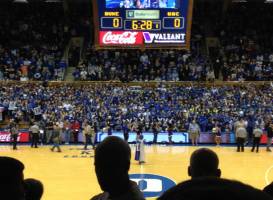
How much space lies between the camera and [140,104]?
90.6 ft

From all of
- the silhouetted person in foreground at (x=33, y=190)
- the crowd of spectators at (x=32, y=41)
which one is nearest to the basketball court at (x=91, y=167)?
the silhouetted person in foreground at (x=33, y=190)

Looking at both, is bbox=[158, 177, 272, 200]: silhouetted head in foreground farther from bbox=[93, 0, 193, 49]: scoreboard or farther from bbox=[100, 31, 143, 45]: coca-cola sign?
bbox=[100, 31, 143, 45]: coca-cola sign

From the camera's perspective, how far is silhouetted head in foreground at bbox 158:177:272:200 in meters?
0.93

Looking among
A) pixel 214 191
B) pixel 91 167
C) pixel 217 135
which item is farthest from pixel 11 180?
pixel 217 135

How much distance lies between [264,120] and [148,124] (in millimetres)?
6232

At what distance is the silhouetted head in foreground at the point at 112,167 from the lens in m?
2.04

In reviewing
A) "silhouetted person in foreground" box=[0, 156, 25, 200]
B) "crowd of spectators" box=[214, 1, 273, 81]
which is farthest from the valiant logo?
"silhouetted person in foreground" box=[0, 156, 25, 200]

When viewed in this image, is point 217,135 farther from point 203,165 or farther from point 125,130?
point 203,165

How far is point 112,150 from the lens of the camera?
82.2 inches

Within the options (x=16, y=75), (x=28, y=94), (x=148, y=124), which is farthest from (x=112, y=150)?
(x=16, y=75)

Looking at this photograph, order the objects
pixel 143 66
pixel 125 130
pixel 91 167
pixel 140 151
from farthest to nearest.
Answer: pixel 143 66 → pixel 125 130 → pixel 140 151 → pixel 91 167

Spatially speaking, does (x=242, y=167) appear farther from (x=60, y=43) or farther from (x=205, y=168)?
(x=60, y=43)

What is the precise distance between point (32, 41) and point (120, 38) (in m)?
14.0

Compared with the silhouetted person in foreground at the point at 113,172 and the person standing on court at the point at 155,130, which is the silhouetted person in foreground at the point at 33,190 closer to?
the silhouetted person in foreground at the point at 113,172
